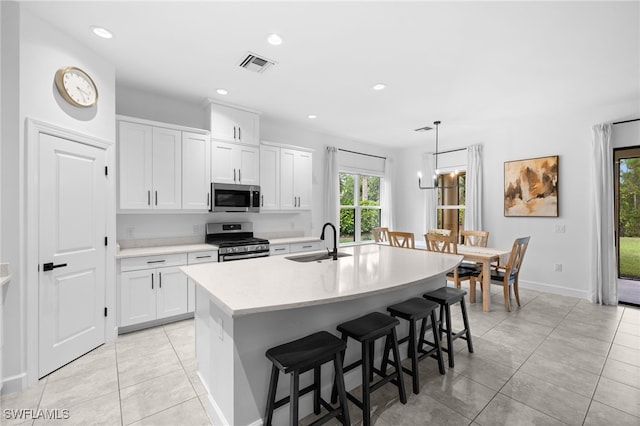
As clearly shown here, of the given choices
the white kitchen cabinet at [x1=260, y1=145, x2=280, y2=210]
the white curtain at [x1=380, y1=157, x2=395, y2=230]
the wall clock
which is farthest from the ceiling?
the white curtain at [x1=380, y1=157, x2=395, y2=230]

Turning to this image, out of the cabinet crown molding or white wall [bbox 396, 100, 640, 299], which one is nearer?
the cabinet crown molding

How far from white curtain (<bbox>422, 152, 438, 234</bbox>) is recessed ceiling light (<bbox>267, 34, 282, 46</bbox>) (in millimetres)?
4660

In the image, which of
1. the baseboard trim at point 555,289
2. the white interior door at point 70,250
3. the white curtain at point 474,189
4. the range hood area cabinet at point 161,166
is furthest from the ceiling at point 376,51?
the baseboard trim at point 555,289

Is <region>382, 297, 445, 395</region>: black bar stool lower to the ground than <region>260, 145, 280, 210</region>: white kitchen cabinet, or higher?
lower

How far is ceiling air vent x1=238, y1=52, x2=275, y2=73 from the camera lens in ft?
9.18

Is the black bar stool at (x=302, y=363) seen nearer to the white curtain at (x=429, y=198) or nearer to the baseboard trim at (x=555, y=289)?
the baseboard trim at (x=555, y=289)

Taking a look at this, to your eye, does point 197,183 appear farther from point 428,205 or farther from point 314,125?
point 428,205

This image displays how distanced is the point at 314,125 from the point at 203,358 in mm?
4079

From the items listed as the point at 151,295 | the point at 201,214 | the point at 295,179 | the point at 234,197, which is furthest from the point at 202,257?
the point at 295,179

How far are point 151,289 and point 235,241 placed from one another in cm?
120

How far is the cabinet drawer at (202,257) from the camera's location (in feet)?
11.4

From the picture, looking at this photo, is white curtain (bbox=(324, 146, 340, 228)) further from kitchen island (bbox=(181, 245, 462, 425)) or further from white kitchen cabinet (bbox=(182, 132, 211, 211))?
kitchen island (bbox=(181, 245, 462, 425))

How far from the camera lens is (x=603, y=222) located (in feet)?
13.3

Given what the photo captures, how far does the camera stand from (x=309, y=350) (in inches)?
60.7
